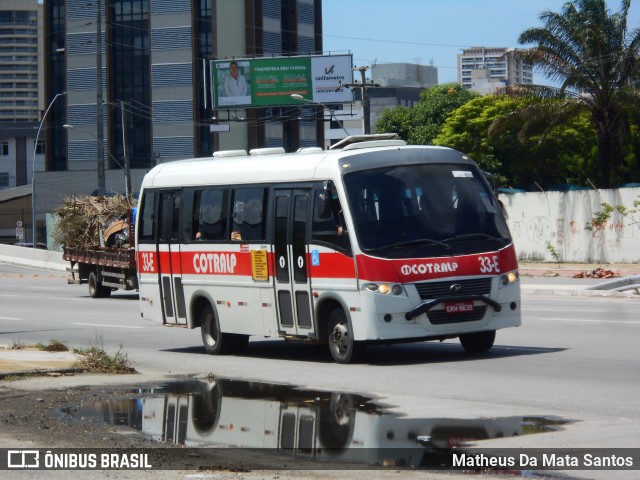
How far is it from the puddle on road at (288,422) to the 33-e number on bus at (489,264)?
3.30 m

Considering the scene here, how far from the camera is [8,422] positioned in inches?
445

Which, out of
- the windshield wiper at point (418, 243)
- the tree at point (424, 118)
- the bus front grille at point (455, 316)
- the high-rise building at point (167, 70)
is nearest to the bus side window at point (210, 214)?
the windshield wiper at point (418, 243)

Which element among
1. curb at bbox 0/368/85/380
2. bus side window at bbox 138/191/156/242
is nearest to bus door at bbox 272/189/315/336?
curb at bbox 0/368/85/380

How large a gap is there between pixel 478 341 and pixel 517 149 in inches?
2109

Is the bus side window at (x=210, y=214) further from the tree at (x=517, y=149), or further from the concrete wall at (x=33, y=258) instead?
the tree at (x=517, y=149)

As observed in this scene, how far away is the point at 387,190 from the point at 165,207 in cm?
509

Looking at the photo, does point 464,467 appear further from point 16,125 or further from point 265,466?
point 16,125

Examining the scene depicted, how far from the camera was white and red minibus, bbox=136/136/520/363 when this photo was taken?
15125mm

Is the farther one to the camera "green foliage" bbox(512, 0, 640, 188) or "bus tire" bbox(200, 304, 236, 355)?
"green foliage" bbox(512, 0, 640, 188)

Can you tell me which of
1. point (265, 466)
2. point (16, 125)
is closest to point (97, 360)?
point (265, 466)

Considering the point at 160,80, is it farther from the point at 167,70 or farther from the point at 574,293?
the point at 574,293

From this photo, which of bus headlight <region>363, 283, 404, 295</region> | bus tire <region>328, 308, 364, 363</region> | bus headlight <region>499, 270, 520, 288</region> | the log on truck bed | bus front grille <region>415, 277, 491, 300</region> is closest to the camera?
bus headlight <region>363, 283, 404, 295</region>

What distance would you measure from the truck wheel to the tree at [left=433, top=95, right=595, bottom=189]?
3539cm

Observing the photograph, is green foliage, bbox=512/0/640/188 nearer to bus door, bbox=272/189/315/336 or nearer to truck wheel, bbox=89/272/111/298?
truck wheel, bbox=89/272/111/298
